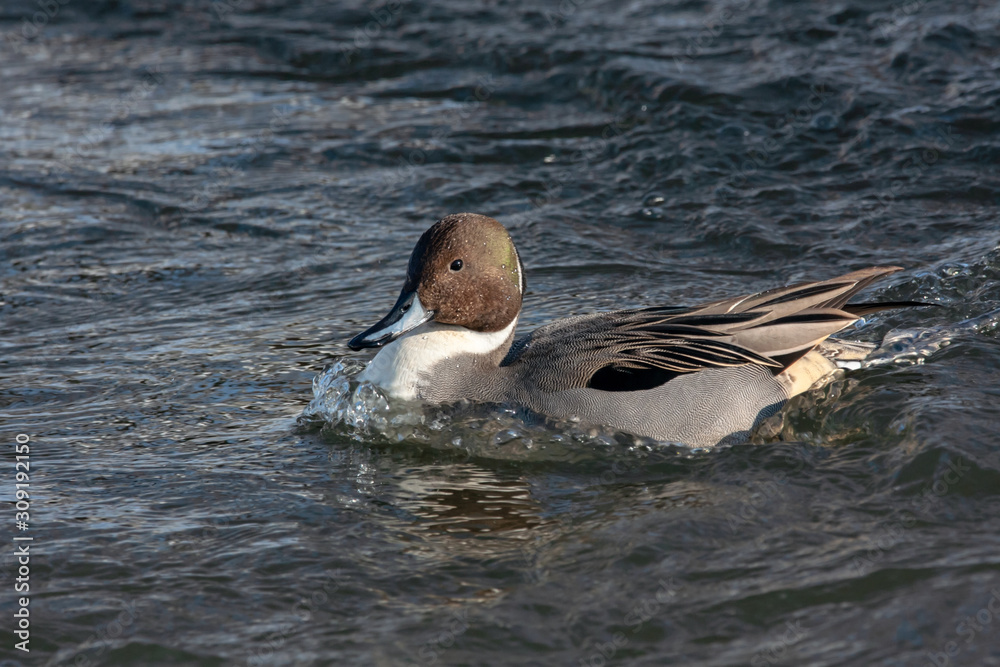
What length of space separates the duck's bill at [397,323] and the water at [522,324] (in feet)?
1.30

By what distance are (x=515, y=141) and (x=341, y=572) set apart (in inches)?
258

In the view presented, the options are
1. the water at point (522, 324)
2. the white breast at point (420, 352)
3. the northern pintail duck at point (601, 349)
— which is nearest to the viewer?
the water at point (522, 324)

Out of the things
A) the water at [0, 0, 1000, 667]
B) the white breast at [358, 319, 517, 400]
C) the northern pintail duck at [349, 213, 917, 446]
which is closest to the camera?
the water at [0, 0, 1000, 667]

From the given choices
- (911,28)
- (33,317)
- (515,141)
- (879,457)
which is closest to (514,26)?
(515,141)

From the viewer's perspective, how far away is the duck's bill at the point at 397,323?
5480 millimetres

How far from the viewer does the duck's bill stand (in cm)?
548

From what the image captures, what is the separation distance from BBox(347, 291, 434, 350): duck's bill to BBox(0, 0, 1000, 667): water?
1.30ft

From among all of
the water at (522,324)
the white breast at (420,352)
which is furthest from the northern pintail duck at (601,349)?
the water at (522,324)

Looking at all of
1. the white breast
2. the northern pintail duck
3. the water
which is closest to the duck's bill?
the northern pintail duck

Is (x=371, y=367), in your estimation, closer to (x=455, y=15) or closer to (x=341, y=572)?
(x=341, y=572)

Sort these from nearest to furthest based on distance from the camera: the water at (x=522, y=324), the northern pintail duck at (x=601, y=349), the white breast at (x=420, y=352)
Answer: the water at (x=522, y=324), the northern pintail duck at (x=601, y=349), the white breast at (x=420, y=352)

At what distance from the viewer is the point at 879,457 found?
5141 mm

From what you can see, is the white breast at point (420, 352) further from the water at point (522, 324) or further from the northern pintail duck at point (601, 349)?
the water at point (522, 324)

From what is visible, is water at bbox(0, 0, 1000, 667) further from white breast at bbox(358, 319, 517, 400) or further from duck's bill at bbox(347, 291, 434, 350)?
duck's bill at bbox(347, 291, 434, 350)
